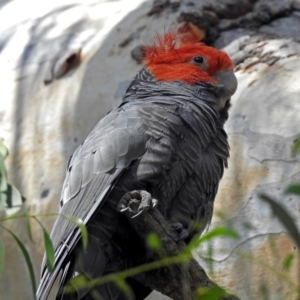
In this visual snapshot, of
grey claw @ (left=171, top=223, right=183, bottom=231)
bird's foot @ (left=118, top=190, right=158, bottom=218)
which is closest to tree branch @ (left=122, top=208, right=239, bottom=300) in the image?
bird's foot @ (left=118, top=190, right=158, bottom=218)

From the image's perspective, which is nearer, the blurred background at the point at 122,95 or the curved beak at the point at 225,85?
the curved beak at the point at 225,85

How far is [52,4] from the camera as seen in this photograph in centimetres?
425

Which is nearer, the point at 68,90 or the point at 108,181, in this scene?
the point at 108,181

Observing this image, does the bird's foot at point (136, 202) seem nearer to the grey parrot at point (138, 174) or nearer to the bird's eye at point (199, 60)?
the grey parrot at point (138, 174)

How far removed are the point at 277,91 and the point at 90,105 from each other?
2.98 feet

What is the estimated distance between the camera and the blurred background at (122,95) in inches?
129

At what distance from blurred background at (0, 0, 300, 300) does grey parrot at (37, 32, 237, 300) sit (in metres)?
0.92

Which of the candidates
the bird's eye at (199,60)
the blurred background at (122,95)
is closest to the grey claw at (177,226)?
the bird's eye at (199,60)

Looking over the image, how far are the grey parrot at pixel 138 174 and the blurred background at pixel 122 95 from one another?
0.92 m

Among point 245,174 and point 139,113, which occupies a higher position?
point 139,113

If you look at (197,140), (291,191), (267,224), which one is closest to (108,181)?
(197,140)

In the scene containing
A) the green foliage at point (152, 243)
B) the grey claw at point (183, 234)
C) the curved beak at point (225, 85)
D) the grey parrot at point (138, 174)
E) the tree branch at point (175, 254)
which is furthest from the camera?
the curved beak at point (225, 85)

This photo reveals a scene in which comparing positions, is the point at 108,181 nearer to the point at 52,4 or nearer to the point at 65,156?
the point at 65,156

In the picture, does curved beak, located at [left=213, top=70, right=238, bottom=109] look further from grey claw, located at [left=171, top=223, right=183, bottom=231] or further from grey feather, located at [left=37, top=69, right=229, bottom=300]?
grey claw, located at [left=171, top=223, right=183, bottom=231]
